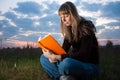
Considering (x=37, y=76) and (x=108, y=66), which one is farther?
(x=108, y=66)

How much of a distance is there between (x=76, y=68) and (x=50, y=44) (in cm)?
57

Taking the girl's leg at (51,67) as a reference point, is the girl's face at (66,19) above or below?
above

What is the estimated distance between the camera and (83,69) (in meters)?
6.16

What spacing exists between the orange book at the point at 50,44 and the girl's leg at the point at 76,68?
0.27 meters

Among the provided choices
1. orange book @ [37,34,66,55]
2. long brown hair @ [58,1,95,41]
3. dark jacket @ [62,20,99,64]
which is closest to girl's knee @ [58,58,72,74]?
dark jacket @ [62,20,99,64]

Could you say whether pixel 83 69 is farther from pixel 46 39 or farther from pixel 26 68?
pixel 26 68

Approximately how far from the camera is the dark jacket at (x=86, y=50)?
6047mm

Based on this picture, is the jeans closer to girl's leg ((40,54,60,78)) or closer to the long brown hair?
girl's leg ((40,54,60,78))

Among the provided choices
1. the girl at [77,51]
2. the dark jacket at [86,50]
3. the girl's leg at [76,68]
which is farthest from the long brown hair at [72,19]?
the girl's leg at [76,68]

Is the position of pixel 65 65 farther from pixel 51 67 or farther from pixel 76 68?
pixel 51 67

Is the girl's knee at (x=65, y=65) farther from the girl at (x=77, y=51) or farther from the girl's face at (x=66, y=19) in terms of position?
the girl's face at (x=66, y=19)

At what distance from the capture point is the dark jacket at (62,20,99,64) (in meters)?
6.05

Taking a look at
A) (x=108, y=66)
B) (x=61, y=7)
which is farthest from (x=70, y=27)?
(x=108, y=66)

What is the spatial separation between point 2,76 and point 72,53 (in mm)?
2264
